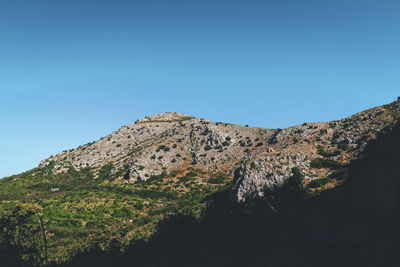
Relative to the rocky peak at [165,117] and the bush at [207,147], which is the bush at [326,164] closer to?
the bush at [207,147]

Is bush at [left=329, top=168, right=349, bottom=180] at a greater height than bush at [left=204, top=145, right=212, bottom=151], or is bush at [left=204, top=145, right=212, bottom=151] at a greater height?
bush at [left=204, top=145, right=212, bottom=151]

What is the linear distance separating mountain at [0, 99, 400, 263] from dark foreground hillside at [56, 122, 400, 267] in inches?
101

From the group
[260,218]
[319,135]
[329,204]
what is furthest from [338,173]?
[319,135]

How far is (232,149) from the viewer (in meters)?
92.1

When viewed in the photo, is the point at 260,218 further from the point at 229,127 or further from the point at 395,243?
the point at 229,127

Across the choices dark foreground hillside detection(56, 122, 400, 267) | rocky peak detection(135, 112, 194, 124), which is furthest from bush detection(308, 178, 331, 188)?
rocky peak detection(135, 112, 194, 124)

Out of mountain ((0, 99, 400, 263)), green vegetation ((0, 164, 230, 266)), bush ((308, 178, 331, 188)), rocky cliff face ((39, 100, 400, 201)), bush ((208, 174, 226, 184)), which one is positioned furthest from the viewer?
bush ((208, 174, 226, 184))

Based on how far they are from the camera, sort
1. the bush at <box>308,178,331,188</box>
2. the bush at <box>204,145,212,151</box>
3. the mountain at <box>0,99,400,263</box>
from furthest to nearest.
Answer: the bush at <box>204,145,212,151</box> < the mountain at <box>0,99,400,263</box> < the bush at <box>308,178,331,188</box>

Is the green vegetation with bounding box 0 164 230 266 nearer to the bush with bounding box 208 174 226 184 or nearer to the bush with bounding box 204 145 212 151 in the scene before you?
the bush with bounding box 208 174 226 184

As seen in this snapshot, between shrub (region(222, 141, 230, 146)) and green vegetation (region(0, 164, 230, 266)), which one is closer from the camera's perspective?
green vegetation (region(0, 164, 230, 266))

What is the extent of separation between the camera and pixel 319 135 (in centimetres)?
6119

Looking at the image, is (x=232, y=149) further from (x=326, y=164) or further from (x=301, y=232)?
(x=301, y=232)

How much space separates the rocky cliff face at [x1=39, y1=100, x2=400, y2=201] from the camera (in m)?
44.4

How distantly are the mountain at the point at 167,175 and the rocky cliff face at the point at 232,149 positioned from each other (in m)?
0.29
